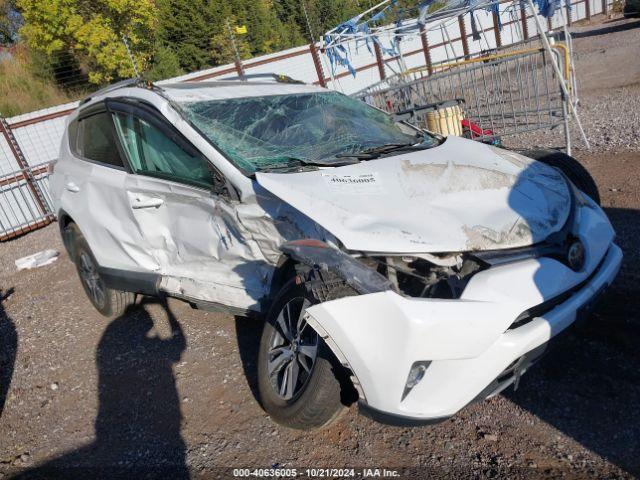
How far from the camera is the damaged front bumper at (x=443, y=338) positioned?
6.93 feet

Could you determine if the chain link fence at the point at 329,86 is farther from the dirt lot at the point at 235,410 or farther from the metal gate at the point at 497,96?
the dirt lot at the point at 235,410

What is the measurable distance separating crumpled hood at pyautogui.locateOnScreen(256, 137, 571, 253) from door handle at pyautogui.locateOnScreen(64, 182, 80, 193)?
228cm

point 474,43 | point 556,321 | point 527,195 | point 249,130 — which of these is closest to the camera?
point 556,321

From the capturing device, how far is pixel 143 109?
3561mm

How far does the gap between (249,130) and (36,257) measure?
5501 millimetres

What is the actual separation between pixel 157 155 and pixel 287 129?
892mm

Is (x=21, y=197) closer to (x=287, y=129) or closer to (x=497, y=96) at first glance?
(x=287, y=129)

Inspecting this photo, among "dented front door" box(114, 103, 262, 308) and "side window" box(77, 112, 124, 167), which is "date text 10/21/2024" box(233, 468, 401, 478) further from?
"side window" box(77, 112, 124, 167)

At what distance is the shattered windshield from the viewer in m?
3.20

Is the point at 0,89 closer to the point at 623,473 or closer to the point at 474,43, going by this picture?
the point at 474,43

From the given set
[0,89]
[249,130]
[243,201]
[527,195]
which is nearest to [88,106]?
[249,130]

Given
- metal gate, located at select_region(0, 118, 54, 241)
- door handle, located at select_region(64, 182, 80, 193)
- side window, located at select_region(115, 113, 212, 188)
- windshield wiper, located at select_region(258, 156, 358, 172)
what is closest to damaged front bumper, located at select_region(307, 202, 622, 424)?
windshield wiper, located at select_region(258, 156, 358, 172)

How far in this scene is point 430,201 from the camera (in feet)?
8.89

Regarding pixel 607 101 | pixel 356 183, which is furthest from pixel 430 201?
pixel 607 101
